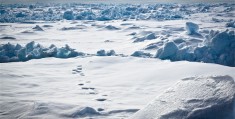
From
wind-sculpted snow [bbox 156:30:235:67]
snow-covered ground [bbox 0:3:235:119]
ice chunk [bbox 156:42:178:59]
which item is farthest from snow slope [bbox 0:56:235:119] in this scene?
wind-sculpted snow [bbox 156:30:235:67]

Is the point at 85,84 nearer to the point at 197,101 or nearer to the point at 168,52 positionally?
the point at 197,101

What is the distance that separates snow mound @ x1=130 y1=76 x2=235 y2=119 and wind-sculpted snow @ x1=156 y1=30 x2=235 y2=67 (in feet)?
14.0

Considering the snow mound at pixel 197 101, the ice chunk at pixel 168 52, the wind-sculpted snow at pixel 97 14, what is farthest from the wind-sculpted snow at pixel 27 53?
the wind-sculpted snow at pixel 97 14

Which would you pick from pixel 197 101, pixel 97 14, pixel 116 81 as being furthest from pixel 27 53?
pixel 97 14

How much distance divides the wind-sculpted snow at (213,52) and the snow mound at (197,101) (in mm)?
4263

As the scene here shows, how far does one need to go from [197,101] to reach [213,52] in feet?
15.9

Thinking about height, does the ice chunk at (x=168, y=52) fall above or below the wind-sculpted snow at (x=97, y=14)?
below

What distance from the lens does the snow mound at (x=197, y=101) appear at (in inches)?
99.6

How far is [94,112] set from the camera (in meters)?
3.57

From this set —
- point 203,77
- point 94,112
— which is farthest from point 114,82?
point 203,77

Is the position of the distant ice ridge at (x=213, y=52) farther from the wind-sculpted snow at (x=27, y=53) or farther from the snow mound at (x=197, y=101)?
the snow mound at (x=197, y=101)

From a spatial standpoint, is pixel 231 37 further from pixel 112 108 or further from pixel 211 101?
pixel 211 101

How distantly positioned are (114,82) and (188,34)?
21.9 feet

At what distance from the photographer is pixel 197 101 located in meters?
2.68
